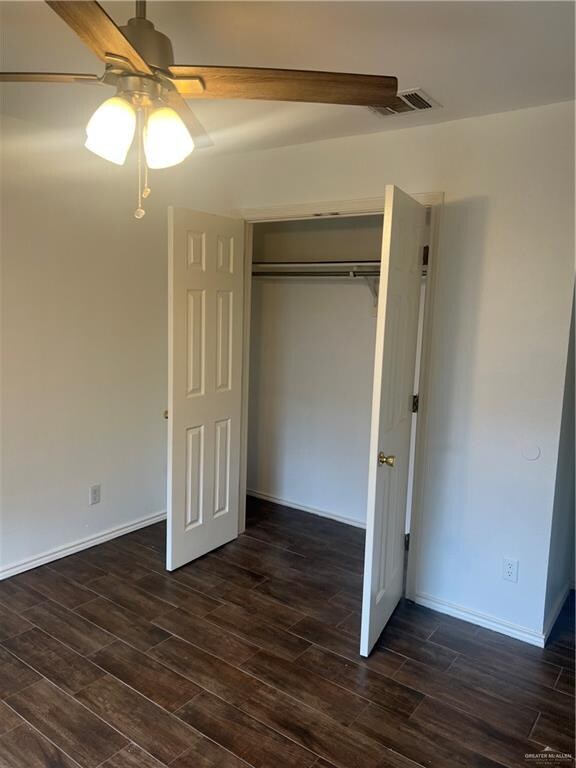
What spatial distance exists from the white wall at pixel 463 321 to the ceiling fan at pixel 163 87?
1.20 meters

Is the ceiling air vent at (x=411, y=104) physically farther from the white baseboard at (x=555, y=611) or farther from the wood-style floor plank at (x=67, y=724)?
the wood-style floor plank at (x=67, y=724)

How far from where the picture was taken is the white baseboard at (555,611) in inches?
106

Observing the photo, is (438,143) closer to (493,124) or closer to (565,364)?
(493,124)

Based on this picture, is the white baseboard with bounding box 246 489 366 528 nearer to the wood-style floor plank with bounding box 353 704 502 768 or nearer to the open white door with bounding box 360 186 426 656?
the open white door with bounding box 360 186 426 656

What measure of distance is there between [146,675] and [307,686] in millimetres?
692

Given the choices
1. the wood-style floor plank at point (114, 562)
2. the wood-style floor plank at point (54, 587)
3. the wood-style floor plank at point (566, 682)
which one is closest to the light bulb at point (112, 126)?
the wood-style floor plank at point (54, 587)

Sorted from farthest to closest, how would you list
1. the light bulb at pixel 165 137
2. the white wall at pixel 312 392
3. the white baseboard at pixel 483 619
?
the white wall at pixel 312 392, the white baseboard at pixel 483 619, the light bulb at pixel 165 137

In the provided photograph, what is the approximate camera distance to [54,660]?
239 centimetres

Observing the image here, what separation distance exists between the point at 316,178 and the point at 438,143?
Result: 2.40ft

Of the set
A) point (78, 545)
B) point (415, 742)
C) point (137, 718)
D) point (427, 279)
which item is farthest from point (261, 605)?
point (427, 279)

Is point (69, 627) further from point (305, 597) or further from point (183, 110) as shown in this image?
point (183, 110)

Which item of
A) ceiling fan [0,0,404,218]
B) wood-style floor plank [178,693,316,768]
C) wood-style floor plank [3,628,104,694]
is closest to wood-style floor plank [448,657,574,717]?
wood-style floor plank [178,693,316,768]

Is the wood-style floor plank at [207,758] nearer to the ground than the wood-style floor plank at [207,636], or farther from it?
nearer to the ground

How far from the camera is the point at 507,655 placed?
256cm
